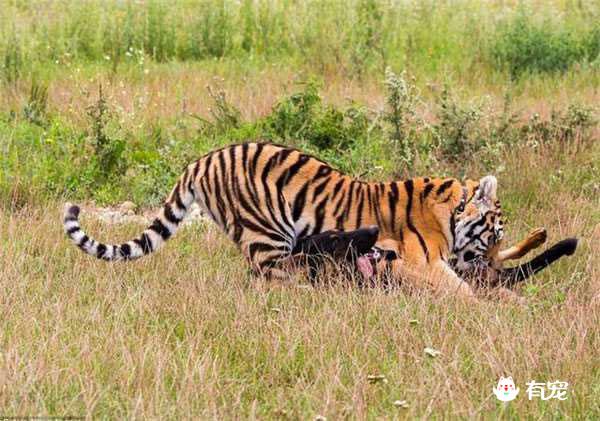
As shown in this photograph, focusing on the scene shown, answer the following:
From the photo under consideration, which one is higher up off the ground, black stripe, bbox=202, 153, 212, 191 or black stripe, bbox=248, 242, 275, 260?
black stripe, bbox=202, 153, 212, 191

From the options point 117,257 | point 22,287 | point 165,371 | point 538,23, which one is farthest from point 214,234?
point 538,23

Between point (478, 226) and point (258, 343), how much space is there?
1.93 m

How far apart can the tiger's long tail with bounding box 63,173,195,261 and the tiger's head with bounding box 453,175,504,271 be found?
1.58 meters

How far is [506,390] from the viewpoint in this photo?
4863mm

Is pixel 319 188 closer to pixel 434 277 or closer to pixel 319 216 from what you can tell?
pixel 319 216

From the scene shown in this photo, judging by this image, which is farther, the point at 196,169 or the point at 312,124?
the point at 312,124

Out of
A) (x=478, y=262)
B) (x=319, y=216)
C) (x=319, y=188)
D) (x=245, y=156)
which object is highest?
(x=245, y=156)

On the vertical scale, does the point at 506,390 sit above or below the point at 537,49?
below

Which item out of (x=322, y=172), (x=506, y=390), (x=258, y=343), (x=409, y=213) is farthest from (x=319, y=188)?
(x=506, y=390)

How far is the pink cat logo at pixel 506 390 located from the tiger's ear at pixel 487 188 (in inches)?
75.0

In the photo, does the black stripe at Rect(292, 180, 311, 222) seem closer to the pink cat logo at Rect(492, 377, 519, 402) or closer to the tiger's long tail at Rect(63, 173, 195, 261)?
the tiger's long tail at Rect(63, 173, 195, 261)

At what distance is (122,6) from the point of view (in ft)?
44.7

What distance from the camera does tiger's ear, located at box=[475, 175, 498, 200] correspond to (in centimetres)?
666

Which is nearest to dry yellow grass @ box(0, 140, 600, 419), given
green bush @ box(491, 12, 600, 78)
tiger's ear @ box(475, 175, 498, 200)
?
tiger's ear @ box(475, 175, 498, 200)
